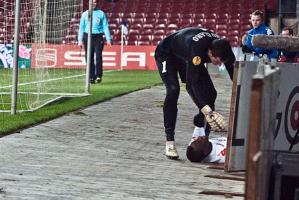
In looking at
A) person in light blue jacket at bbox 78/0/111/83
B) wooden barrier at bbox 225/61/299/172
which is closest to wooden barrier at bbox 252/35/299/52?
wooden barrier at bbox 225/61/299/172

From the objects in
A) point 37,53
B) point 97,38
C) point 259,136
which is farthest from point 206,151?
point 97,38

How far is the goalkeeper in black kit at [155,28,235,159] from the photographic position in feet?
28.7

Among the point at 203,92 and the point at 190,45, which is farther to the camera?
the point at 203,92

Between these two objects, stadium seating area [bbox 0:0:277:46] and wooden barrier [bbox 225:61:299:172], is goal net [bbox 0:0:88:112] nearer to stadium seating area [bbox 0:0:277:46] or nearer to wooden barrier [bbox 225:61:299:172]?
wooden barrier [bbox 225:61:299:172]

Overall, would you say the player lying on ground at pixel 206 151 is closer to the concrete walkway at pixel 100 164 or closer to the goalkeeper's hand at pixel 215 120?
the concrete walkway at pixel 100 164

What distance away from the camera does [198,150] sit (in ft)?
30.8

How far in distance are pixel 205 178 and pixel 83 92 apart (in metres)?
10.6

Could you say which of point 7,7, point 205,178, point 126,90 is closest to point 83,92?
point 126,90

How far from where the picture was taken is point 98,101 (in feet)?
53.6

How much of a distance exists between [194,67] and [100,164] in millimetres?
1340

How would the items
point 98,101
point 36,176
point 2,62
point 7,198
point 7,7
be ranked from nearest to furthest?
1. point 7,198
2. point 36,176
3. point 98,101
4. point 7,7
5. point 2,62

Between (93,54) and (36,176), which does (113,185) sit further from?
(93,54)

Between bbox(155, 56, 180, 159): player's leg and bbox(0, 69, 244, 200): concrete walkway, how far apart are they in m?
0.16

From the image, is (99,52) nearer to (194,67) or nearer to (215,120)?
(194,67)
